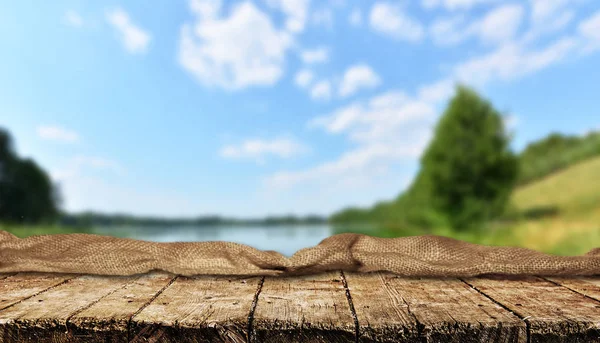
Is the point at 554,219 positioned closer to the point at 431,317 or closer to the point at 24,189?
the point at 431,317

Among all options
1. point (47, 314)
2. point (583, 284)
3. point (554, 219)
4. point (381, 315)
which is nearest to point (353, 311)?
point (381, 315)

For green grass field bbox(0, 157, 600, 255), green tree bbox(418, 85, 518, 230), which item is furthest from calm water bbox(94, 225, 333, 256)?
green tree bbox(418, 85, 518, 230)

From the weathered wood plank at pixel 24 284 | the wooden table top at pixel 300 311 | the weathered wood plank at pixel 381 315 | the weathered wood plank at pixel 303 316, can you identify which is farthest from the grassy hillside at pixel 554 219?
the weathered wood plank at pixel 24 284

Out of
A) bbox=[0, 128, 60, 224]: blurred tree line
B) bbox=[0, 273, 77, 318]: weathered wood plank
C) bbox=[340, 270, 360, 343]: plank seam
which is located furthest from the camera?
bbox=[0, 128, 60, 224]: blurred tree line

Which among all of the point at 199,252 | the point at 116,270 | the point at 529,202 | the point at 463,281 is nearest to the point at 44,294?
the point at 116,270

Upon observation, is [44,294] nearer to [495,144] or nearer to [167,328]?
[167,328]

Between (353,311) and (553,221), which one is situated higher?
(553,221)

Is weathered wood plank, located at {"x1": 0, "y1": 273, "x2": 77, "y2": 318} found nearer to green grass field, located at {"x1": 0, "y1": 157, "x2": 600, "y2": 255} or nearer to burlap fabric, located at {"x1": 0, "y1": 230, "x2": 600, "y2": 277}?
burlap fabric, located at {"x1": 0, "y1": 230, "x2": 600, "y2": 277}
